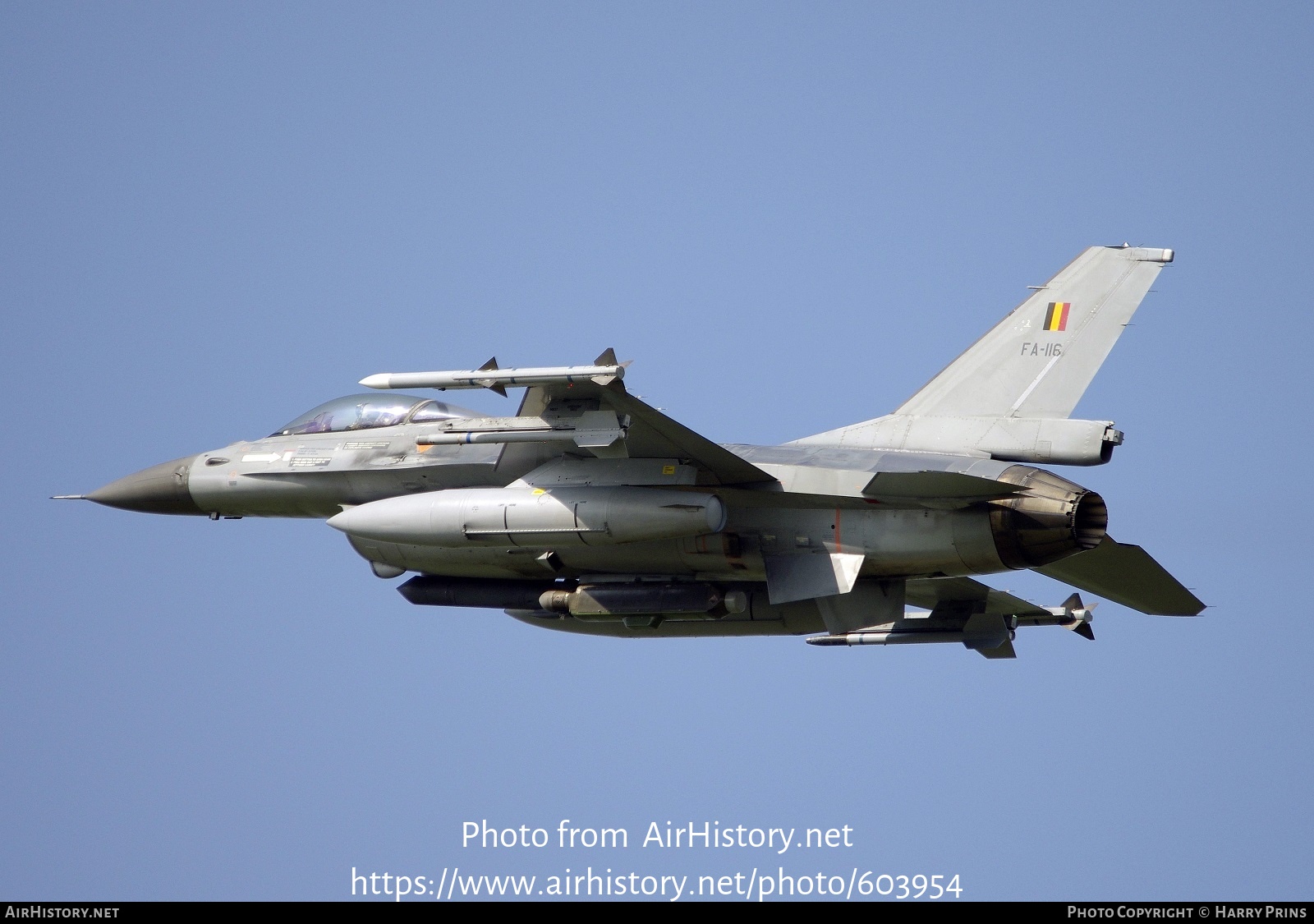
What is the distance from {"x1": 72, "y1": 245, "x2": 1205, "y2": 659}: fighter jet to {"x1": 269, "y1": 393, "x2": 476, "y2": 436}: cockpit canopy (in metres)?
0.02

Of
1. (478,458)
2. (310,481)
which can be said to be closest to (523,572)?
(478,458)

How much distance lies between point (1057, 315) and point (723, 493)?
3.68 meters

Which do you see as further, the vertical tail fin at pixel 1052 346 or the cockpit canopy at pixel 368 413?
the cockpit canopy at pixel 368 413

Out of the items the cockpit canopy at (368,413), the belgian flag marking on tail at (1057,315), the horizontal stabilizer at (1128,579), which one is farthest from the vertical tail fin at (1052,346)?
the cockpit canopy at (368,413)

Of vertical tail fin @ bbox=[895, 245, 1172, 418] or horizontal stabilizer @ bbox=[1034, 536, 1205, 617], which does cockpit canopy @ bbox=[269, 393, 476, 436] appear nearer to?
vertical tail fin @ bbox=[895, 245, 1172, 418]

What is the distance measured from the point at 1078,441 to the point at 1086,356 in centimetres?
99

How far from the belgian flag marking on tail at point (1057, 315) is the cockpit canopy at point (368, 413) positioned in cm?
585

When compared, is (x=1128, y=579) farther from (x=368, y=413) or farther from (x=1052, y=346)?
(x=368, y=413)

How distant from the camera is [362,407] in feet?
63.0

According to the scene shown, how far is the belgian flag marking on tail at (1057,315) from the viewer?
1731cm

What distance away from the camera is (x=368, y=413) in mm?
19141

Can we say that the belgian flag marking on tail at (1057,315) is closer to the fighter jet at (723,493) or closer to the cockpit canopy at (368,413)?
the fighter jet at (723,493)

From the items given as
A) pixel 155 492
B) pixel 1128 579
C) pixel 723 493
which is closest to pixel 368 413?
pixel 155 492
